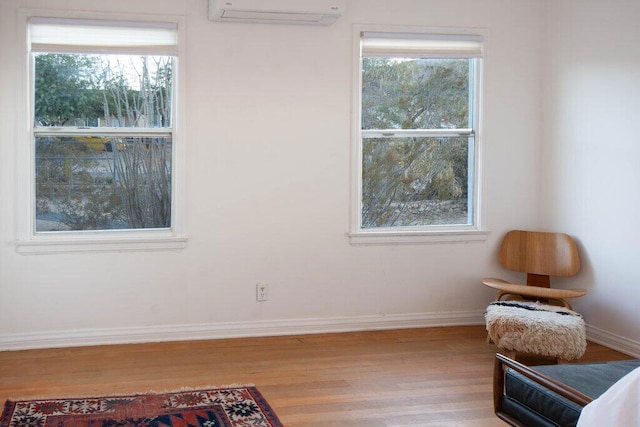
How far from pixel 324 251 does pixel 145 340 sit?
4.36 feet

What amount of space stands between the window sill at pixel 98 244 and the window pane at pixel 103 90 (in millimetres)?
724

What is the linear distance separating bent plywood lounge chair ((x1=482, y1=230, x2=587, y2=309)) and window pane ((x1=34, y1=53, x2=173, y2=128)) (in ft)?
8.20

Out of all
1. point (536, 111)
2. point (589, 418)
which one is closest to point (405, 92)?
point (536, 111)

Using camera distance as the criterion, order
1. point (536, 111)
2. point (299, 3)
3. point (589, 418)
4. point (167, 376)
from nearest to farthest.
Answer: point (589, 418)
point (167, 376)
point (299, 3)
point (536, 111)

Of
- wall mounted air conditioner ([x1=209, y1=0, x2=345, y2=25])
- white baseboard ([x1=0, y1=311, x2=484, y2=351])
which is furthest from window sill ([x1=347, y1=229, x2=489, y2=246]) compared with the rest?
wall mounted air conditioner ([x1=209, y1=0, x2=345, y2=25])

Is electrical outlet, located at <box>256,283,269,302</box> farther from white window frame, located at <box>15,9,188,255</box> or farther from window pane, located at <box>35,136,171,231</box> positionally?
window pane, located at <box>35,136,171,231</box>

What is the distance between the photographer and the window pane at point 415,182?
539cm

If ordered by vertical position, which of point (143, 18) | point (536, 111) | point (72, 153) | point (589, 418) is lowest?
point (589, 418)

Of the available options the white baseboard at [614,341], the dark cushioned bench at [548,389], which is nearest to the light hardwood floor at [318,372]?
the white baseboard at [614,341]

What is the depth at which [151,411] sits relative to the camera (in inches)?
140

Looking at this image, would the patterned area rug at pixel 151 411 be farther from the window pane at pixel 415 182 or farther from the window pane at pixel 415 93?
the window pane at pixel 415 93

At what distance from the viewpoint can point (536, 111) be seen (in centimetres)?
556

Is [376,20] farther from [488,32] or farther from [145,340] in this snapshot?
[145,340]

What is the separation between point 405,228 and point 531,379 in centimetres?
265
